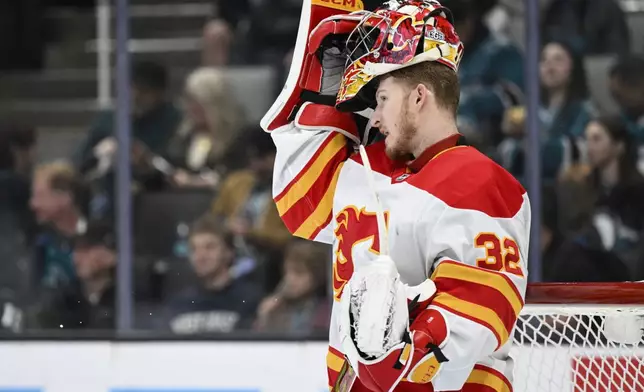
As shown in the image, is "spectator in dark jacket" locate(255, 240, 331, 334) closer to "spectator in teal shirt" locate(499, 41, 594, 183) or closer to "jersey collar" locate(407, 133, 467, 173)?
"spectator in teal shirt" locate(499, 41, 594, 183)

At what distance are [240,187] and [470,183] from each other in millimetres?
2467

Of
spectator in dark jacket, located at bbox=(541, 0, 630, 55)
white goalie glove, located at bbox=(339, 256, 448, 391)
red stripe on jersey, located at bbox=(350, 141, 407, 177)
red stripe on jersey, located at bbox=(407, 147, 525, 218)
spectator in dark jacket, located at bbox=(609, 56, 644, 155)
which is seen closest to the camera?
white goalie glove, located at bbox=(339, 256, 448, 391)

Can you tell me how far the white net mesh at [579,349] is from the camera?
6.17ft

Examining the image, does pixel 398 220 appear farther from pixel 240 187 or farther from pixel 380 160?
pixel 240 187

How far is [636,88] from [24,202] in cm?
217

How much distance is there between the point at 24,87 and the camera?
4.60 metres

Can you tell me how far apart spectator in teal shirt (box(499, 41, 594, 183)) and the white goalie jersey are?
1967mm

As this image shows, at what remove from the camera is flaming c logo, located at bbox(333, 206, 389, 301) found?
153 centimetres

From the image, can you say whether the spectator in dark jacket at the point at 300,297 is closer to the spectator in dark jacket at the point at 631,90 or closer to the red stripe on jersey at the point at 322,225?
the spectator in dark jacket at the point at 631,90

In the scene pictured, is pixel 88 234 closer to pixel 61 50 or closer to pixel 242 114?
pixel 242 114

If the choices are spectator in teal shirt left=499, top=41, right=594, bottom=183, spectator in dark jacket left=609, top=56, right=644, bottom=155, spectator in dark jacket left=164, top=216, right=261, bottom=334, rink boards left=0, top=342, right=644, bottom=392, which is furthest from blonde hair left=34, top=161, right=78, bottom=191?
spectator in dark jacket left=609, top=56, right=644, bottom=155

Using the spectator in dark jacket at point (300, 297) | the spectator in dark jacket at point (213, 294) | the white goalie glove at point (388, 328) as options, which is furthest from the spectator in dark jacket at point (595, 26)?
the white goalie glove at point (388, 328)

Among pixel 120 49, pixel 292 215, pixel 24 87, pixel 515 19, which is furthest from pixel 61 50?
pixel 292 215

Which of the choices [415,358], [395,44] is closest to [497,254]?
[415,358]
